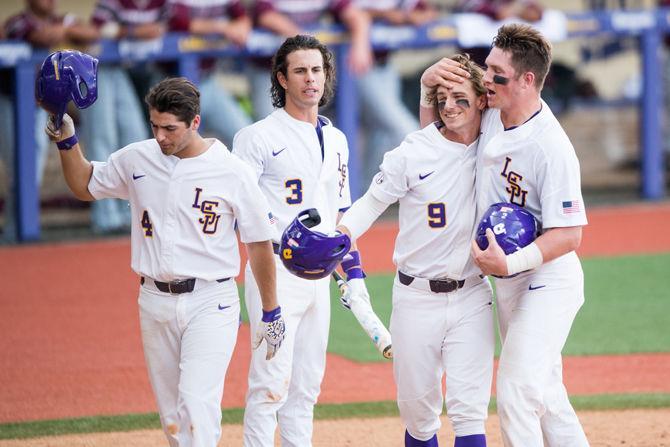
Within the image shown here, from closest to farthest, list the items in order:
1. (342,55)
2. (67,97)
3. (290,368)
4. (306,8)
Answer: (67,97) → (290,368) → (306,8) → (342,55)

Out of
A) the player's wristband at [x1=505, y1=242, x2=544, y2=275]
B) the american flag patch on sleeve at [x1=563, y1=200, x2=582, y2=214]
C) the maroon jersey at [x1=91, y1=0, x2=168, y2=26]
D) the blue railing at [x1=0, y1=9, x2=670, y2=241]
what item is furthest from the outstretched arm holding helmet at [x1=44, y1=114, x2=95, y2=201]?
the maroon jersey at [x1=91, y1=0, x2=168, y2=26]

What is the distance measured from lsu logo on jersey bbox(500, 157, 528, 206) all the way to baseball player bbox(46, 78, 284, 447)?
39.8 inches

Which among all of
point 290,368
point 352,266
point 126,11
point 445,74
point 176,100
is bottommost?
point 290,368

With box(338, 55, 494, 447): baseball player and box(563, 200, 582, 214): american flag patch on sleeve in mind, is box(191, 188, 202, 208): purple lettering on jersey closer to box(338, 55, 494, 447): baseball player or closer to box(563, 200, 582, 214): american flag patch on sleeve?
box(338, 55, 494, 447): baseball player

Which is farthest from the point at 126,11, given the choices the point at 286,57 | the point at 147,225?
the point at 147,225

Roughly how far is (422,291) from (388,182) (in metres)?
0.50

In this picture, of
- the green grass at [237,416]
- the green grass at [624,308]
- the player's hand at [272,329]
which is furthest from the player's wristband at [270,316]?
the green grass at [624,308]

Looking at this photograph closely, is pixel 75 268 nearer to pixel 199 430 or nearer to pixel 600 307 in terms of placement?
pixel 600 307

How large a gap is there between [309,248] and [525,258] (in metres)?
0.89

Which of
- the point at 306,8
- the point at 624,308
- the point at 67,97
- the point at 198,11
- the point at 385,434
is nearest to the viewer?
the point at 67,97

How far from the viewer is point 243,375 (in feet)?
25.1

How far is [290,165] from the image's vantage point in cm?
541

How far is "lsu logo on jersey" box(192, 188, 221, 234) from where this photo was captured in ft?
15.8

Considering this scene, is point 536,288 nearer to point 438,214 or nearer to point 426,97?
point 438,214
